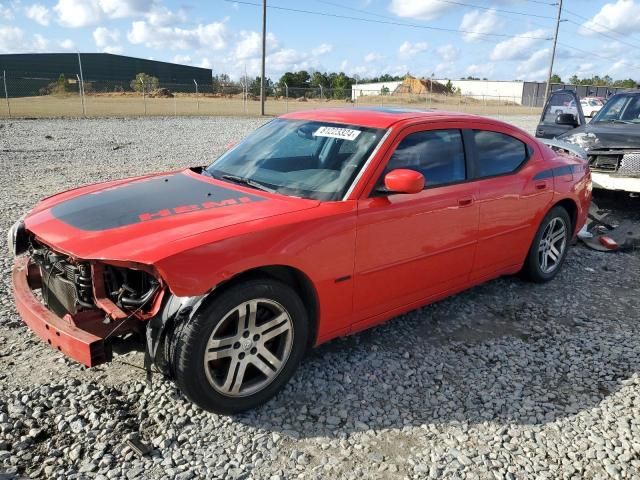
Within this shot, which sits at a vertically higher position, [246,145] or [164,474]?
[246,145]

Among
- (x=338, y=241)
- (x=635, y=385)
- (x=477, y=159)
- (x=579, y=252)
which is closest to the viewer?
(x=338, y=241)

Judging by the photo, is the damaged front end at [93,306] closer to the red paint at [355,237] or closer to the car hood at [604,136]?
the red paint at [355,237]

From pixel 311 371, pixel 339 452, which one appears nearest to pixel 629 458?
pixel 339 452

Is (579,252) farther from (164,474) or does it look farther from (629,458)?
(164,474)

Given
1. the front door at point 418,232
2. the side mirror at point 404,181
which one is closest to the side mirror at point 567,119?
the front door at point 418,232

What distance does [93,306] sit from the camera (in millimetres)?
2873

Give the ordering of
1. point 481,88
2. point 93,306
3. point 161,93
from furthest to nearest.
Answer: point 481,88, point 161,93, point 93,306

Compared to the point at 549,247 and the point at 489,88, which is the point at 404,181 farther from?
the point at 489,88

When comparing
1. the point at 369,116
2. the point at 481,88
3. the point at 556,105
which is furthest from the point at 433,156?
the point at 481,88

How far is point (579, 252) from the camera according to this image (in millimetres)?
6285

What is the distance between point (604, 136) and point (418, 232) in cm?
555

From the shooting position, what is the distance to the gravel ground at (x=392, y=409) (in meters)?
2.66

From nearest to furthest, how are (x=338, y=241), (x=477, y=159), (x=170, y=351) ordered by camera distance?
(x=170, y=351), (x=338, y=241), (x=477, y=159)

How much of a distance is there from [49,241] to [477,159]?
3055 millimetres
